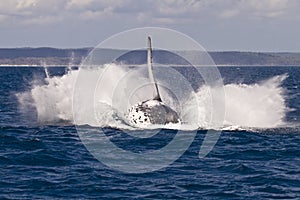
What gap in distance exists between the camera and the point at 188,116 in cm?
3462

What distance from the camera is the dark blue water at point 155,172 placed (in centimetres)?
1716

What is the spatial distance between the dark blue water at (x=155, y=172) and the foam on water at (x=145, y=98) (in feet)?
13.0

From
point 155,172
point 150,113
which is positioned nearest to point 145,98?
point 150,113

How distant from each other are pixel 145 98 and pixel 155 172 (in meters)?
16.1

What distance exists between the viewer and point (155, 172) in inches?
784

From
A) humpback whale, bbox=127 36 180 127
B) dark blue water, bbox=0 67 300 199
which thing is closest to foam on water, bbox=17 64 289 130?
humpback whale, bbox=127 36 180 127

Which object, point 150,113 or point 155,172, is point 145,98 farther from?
point 155,172

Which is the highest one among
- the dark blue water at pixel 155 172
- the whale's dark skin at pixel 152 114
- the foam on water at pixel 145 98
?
the foam on water at pixel 145 98

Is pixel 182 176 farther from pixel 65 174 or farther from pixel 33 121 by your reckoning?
pixel 33 121

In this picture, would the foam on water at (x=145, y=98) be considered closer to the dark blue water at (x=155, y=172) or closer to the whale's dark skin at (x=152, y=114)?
the whale's dark skin at (x=152, y=114)

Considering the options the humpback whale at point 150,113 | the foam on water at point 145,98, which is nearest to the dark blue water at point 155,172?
the humpback whale at point 150,113

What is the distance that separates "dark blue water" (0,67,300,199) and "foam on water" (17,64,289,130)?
395cm

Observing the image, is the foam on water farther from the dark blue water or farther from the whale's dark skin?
the dark blue water

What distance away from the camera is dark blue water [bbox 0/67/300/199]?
17156 mm
